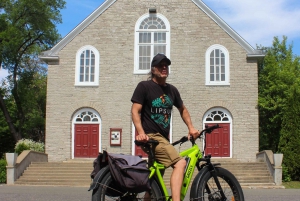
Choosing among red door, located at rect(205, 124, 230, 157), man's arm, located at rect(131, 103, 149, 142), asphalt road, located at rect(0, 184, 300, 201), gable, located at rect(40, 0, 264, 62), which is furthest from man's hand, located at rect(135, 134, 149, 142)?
gable, located at rect(40, 0, 264, 62)

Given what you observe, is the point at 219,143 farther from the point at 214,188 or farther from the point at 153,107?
the point at 153,107

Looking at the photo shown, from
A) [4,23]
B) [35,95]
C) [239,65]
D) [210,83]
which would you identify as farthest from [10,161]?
[35,95]

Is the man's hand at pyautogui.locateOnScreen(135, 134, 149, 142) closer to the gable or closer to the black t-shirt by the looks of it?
the black t-shirt

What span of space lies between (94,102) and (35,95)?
17431 mm

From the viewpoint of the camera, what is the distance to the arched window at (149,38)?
876 inches

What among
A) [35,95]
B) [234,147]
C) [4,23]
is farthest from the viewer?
[35,95]

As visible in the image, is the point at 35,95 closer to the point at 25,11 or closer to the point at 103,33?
the point at 25,11

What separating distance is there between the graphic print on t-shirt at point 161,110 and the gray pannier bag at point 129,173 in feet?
2.46

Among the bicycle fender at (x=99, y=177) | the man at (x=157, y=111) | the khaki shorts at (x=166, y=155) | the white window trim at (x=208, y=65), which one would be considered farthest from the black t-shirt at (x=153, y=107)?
the white window trim at (x=208, y=65)

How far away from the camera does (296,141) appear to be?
61.5ft

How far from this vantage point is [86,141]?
22.0 metres

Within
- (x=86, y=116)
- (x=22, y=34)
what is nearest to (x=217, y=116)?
(x=86, y=116)

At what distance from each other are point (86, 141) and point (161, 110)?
659 inches

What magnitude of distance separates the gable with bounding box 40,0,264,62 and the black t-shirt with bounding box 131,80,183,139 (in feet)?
55.1
